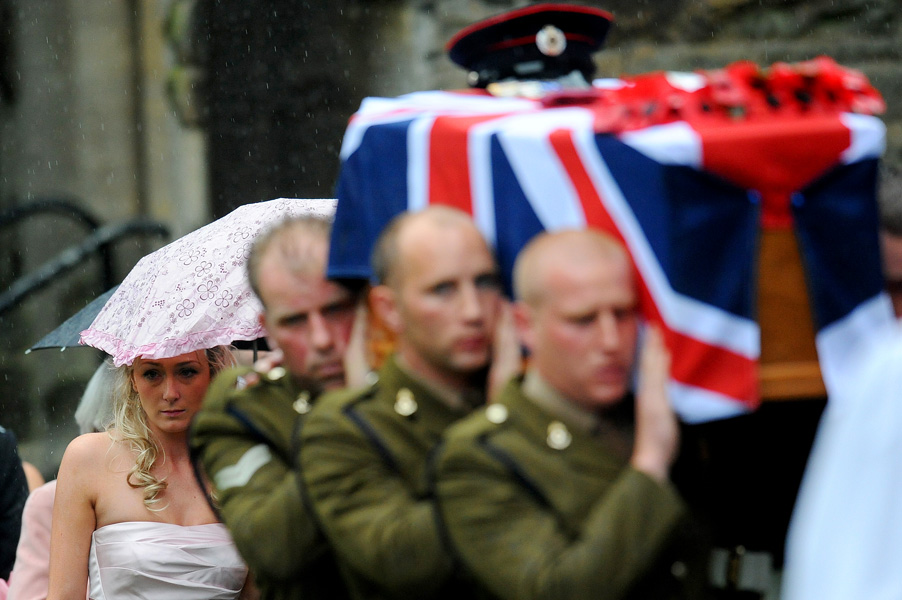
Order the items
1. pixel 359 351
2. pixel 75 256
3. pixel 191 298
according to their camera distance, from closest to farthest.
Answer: pixel 359 351 < pixel 191 298 < pixel 75 256

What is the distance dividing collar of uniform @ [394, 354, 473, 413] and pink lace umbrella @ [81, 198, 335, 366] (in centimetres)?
133

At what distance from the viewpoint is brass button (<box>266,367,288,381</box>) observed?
102 inches

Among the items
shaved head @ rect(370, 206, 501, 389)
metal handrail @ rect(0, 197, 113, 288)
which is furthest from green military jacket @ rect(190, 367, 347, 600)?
metal handrail @ rect(0, 197, 113, 288)

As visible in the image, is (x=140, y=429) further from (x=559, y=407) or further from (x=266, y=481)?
(x=559, y=407)

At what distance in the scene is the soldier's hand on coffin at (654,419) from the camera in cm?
193

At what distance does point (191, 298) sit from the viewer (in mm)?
3504

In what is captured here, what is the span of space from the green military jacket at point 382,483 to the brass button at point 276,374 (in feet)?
1.15

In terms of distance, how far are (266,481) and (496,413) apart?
0.59 metres

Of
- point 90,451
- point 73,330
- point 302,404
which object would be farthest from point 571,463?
point 73,330

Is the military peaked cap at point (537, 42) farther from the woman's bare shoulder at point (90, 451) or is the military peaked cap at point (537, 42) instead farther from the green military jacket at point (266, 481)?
the woman's bare shoulder at point (90, 451)

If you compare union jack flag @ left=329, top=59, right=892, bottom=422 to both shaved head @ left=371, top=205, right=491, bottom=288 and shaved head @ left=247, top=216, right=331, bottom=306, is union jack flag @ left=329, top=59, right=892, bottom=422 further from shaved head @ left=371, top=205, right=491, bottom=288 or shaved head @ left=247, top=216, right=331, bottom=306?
shaved head @ left=247, top=216, right=331, bottom=306

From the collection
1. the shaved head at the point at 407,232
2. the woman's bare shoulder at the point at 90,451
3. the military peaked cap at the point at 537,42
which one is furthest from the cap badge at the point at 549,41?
the woman's bare shoulder at the point at 90,451

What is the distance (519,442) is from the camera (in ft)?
6.45

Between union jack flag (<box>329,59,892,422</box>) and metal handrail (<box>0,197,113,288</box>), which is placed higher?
union jack flag (<box>329,59,892,422</box>)
